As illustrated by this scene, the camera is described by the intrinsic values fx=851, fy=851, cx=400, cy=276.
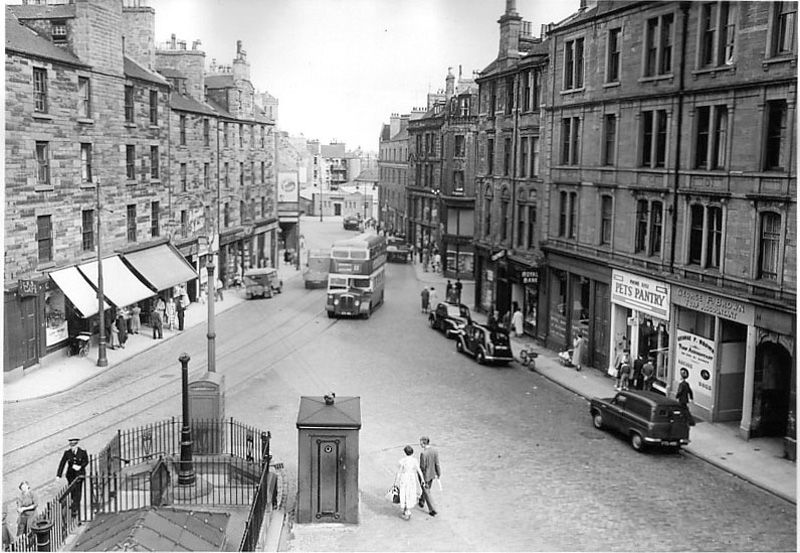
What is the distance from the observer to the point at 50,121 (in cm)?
1697

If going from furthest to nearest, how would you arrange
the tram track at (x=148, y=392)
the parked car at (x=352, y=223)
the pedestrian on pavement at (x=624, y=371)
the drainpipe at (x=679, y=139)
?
the parked car at (x=352, y=223) < the pedestrian on pavement at (x=624, y=371) < the drainpipe at (x=679, y=139) < the tram track at (x=148, y=392)

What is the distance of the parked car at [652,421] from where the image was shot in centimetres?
1348

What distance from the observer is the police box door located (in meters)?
10.3

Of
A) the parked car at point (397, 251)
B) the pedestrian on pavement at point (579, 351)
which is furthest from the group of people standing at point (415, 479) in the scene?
the parked car at point (397, 251)

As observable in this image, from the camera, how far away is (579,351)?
1980cm

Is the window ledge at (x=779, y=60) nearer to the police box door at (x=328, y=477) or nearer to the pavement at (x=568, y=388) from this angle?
the pavement at (x=568, y=388)

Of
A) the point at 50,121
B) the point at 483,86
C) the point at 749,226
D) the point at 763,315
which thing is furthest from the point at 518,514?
the point at 483,86

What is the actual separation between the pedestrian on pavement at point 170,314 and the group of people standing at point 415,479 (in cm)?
1103

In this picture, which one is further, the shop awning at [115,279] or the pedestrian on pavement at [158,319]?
the pedestrian on pavement at [158,319]

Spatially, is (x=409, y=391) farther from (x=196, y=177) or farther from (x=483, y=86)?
(x=483, y=86)

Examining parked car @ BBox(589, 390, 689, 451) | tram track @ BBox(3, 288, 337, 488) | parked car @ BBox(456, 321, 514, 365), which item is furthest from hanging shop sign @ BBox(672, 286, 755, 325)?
tram track @ BBox(3, 288, 337, 488)

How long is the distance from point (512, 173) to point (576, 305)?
577 centimetres

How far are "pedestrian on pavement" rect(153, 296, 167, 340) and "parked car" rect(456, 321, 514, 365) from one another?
290 inches

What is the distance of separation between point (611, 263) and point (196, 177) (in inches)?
387
